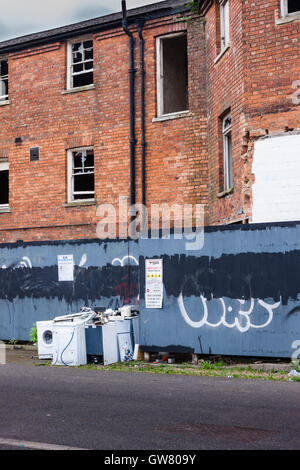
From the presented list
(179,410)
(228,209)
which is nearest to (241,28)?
(228,209)

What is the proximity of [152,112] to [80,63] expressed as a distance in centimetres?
322

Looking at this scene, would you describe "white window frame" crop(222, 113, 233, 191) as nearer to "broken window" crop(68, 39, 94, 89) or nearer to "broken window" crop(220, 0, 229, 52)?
"broken window" crop(220, 0, 229, 52)

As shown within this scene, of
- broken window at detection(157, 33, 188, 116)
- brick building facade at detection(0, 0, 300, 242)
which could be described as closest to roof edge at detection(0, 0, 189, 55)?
brick building facade at detection(0, 0, 300, 242)

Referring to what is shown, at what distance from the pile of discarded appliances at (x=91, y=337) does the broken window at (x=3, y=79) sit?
432 inches

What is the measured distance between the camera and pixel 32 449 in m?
5.41

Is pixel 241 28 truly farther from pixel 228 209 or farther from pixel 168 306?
pixel 168 306

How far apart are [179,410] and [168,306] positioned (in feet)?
15.9

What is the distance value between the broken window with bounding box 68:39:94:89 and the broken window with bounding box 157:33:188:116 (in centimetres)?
232

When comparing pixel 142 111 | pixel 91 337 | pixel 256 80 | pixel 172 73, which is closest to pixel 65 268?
pixel 91 337

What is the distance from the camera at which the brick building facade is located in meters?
14.4

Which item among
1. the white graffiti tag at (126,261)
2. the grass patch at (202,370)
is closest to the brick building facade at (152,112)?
Answer: the white graffiti tag at (126,261)

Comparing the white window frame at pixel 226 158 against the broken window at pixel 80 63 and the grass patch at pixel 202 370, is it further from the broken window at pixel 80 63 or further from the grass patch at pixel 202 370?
the grass patch at pixel 202 370

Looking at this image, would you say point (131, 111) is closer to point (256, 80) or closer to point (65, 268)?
point (256, 80)

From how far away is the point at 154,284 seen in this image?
1223cm
